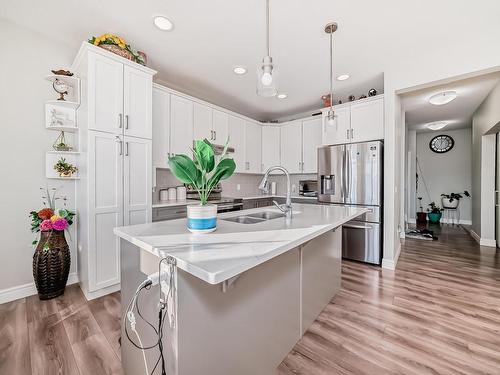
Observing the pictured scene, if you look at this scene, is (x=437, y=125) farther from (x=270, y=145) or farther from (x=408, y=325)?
(x=408, y=325)

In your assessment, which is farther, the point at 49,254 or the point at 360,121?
the point at 360,121

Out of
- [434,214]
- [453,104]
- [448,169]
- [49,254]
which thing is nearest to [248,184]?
[49,254]

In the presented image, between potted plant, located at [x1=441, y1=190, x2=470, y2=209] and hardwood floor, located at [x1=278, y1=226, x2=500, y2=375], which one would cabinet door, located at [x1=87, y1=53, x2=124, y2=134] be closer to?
hardwood floor, located at [x1=278, y1=226, x2=500, y2=375]

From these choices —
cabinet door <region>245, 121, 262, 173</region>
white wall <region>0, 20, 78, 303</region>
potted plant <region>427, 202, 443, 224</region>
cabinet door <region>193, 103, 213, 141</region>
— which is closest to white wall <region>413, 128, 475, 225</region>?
potted plant <region>427, 202, 443, 224</region>

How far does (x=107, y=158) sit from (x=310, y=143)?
10.7 feet

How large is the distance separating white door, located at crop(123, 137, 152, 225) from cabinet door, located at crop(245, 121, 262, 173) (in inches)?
81.1

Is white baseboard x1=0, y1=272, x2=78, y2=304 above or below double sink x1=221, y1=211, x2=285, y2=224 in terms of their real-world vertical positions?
below

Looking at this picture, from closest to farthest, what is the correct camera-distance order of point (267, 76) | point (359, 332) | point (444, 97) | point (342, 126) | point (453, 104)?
point (267, 76) → point (359, 332) → point (444, 97) → point (342, 126) → point (453, 104)

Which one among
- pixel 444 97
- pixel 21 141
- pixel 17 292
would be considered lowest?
pixel 17 292

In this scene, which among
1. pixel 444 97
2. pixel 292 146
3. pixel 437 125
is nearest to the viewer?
pixel 444 97

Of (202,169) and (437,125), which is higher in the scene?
(437,125)

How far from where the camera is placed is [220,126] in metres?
3.66

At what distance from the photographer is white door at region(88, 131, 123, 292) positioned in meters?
2.12

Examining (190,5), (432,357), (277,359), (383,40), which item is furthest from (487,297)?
(190,5)
